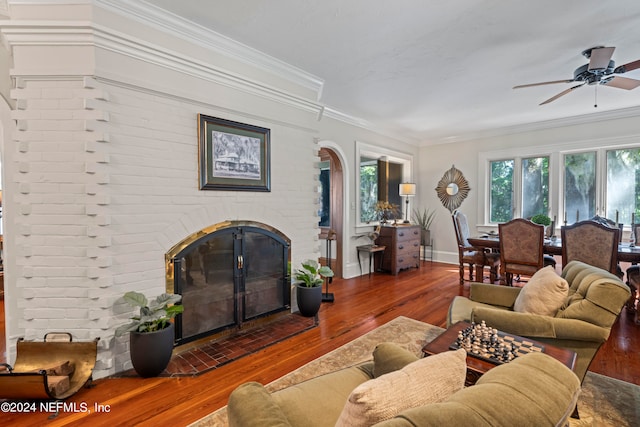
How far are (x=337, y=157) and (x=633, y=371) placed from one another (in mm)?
4039

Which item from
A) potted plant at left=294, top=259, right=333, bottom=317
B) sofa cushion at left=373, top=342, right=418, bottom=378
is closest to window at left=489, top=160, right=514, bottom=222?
potted plant at left=294, top=259, right=333, bottom=317

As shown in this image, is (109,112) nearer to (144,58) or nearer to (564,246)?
(144,58)

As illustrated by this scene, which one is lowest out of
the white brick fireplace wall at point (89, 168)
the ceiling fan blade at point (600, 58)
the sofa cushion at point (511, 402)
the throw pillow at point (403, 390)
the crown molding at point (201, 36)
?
the throw pillow at point (403, 390)

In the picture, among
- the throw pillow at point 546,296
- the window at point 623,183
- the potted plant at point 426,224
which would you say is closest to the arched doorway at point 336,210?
the potted plant at point 426,224

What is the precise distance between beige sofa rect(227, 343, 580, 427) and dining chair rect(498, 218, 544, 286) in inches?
127

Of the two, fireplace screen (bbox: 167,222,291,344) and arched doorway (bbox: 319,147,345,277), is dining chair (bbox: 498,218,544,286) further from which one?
fireplace screen (bbox: 167,222,291,344)

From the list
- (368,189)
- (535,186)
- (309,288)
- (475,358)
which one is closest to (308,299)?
(309,288)

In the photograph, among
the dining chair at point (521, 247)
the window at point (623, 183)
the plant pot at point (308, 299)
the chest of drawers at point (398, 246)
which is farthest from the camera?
the chest of drawers at point (398, 246)

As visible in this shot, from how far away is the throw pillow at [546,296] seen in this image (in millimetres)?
2031

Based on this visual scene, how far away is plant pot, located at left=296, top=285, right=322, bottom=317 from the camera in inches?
130

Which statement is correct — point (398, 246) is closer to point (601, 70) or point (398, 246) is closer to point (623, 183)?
point (601, 70)

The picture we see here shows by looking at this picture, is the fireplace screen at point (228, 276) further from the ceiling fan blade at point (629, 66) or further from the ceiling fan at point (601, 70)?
the ceiling fan blade at point (629, 66)

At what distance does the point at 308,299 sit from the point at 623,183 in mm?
5241

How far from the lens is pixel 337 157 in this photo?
506cm
